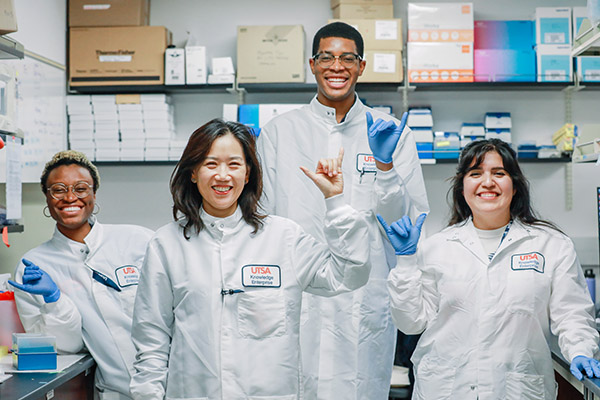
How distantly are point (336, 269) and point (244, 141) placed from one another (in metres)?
0.43

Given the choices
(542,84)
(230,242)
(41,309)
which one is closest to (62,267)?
(41,309)

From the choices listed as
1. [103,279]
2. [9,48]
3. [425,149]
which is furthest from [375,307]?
[425,149]

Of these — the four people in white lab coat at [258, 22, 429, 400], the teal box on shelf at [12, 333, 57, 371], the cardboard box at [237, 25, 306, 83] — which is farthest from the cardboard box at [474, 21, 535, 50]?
the teal box on shelf at [12, 333, 57, 371]

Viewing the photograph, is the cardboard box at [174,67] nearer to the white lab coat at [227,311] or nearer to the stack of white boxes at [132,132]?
the stack of white boxes at [132,132]

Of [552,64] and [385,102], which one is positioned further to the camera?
[385,102]

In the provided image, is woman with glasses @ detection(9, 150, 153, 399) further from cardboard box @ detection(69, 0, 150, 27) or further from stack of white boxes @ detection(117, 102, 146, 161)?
cardboard box @ detection(69, 0, 150, 27)

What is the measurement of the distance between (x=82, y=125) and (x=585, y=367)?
124 inches

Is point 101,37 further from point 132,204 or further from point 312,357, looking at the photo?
point 312,357

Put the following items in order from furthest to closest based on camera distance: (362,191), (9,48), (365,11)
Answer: (365,11) < (362,191) < (9,48)

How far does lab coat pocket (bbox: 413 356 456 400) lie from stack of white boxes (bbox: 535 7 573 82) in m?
2.37

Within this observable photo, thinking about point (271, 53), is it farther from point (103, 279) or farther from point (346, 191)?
point (103, 279)

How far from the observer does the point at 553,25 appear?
370cm

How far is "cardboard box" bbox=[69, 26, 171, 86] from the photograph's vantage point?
3.82 meters

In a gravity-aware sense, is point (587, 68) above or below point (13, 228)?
above
